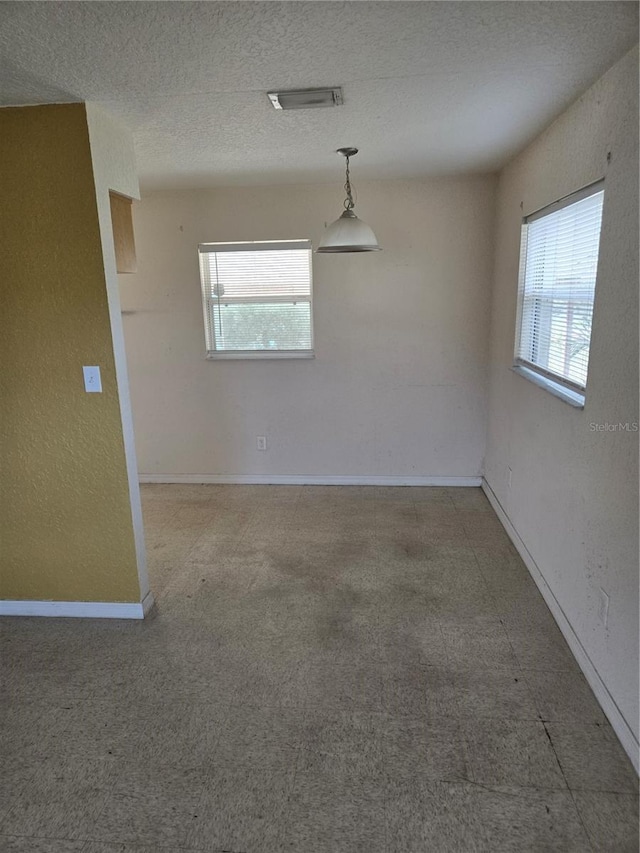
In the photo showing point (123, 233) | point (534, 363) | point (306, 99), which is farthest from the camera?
point (534, 363)

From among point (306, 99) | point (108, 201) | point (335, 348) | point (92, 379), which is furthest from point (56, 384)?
point (335, 348)

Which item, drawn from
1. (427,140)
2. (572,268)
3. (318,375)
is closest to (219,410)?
(318,375)

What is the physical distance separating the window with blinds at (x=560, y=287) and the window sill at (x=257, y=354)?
5.26 ft

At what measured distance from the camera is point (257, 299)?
4.00 meters

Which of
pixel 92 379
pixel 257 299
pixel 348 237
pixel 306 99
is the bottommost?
pixel 92 379

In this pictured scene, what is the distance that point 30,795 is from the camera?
163 centimetres

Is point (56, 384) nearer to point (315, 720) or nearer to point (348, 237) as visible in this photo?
point (348, 237)

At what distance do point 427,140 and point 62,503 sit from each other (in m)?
2.61

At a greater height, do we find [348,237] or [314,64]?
[314,64]

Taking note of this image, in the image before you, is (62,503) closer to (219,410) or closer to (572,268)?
(219,410)

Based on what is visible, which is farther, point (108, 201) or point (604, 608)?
point (108, 201)

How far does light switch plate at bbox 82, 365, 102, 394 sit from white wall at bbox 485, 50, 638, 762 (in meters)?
2.08

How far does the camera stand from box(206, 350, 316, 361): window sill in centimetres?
405

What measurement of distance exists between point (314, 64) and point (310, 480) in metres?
3.04
